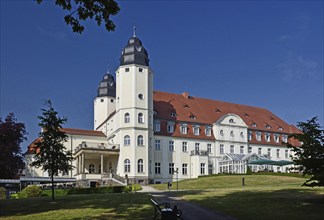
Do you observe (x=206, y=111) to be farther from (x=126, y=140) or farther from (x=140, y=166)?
(x=140, y=166)

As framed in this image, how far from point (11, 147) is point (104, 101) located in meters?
22.0

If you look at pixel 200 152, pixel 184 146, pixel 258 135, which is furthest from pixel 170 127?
pixel 258 135

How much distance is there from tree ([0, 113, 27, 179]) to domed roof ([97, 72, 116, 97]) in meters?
18.6

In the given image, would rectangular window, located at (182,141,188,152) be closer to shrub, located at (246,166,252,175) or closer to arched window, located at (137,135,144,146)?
arched window, located at (137,135,144,146)

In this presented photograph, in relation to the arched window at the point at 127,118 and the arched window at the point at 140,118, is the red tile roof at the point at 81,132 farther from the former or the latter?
the arched window at the point at 140,118

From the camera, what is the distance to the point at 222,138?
195 ft

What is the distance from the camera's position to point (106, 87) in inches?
2549

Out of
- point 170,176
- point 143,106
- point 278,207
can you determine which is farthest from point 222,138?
point 278,207

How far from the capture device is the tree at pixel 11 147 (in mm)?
42638

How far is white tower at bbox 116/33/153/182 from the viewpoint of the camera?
164ft

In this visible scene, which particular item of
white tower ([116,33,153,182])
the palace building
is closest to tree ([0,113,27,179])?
the palace building

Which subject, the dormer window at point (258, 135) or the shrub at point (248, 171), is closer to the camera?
the shrub at point (248, 171)

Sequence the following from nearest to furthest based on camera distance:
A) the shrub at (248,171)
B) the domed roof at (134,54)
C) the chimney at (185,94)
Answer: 1. the domed roof at (134,54)
2. the shrub at (248,171)
3. the chimney at (185,94)

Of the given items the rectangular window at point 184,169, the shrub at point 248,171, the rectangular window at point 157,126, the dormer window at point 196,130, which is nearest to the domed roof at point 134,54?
the rectangular window at point 157,126
